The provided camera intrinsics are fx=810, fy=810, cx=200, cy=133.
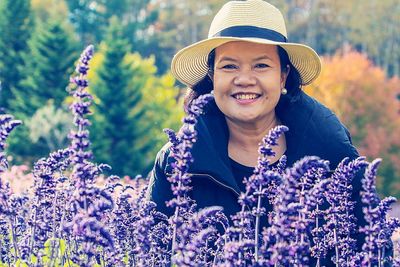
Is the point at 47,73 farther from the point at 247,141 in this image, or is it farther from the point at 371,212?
the point at 371,212

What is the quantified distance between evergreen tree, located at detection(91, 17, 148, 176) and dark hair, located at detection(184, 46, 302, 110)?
30196 mm

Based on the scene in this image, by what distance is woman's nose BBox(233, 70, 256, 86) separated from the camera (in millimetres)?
4680

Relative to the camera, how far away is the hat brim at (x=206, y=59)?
4.82 meters

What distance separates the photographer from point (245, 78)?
4.68 metres

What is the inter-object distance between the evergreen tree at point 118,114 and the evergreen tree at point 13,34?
21.4 ft

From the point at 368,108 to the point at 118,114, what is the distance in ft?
41.7

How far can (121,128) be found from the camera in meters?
37.2

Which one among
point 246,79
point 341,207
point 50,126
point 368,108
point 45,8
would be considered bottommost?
point 341,207

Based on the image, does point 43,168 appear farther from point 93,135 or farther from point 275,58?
point 93,135

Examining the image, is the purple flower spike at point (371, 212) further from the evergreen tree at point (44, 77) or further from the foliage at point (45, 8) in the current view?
the foliage at point (45, 8)

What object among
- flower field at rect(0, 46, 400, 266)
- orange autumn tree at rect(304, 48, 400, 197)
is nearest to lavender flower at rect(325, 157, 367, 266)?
flower field at rect(0, 46, 400, 266)

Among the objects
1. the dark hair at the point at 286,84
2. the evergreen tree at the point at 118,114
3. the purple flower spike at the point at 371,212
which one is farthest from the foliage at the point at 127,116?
the purple flower spike at the point at 371,212

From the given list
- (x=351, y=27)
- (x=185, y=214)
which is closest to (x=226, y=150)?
(x=185, y=214)

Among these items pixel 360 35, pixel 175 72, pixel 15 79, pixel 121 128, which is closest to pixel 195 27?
pixel 360 35
